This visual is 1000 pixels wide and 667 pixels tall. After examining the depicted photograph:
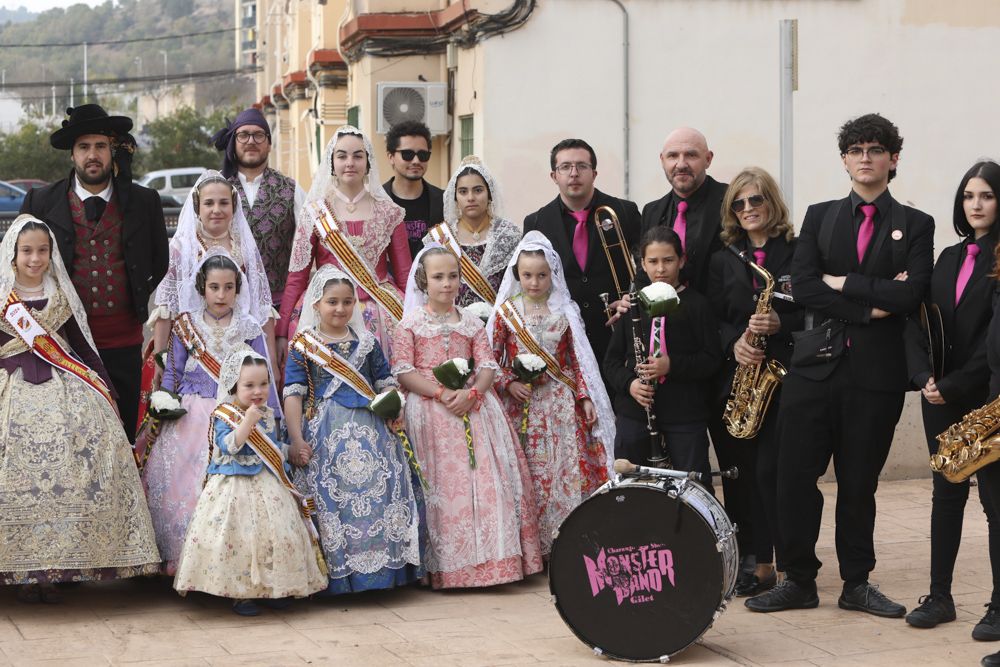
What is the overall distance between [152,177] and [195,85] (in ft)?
213

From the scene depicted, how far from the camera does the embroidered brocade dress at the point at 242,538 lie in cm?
613

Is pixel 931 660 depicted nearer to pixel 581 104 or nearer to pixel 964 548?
pixel 964 548

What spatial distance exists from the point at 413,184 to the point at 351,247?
2.78 ft

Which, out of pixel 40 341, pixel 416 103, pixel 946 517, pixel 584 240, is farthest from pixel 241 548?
pixel 416 103

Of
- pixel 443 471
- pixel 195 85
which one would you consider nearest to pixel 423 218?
pixel 443 471

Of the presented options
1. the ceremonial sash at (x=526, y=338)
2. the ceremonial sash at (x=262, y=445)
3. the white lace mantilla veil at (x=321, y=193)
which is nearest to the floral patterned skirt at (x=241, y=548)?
the ceremonial sash at (x=262, y=445)

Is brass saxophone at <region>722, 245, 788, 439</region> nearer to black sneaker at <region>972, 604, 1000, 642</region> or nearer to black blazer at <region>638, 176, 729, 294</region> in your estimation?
black blazer at <region>638, 176, 729, 294</region>

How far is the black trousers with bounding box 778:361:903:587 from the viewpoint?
20.0ft

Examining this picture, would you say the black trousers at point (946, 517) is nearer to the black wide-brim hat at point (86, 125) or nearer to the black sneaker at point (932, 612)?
the black sneaker at point (932, 612)

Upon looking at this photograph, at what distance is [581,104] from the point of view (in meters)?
11.0

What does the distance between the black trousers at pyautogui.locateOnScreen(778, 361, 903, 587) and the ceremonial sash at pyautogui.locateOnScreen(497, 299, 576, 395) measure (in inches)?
49.0

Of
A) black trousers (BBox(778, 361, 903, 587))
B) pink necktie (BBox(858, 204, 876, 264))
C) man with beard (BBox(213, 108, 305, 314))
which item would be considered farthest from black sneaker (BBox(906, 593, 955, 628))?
man with beard (BBox(213, 108, 305, 314))

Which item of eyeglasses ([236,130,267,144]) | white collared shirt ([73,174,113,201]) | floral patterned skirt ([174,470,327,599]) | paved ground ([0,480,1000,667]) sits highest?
eyeglasses ([236,130,267,144])

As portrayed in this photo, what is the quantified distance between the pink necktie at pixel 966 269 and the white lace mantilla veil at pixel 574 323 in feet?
6.04
